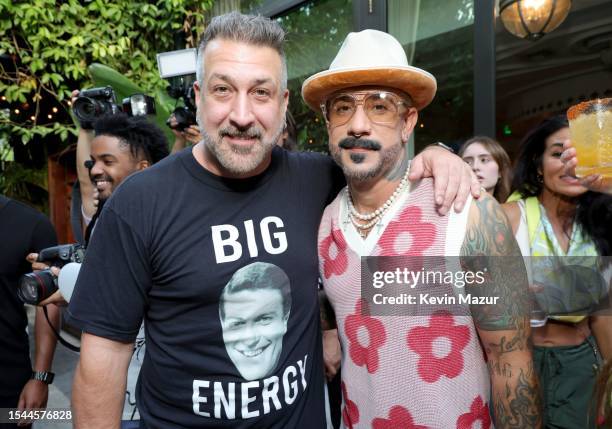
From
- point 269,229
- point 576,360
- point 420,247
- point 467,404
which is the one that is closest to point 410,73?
point 420,247

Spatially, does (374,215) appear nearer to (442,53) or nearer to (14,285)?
(14,285)

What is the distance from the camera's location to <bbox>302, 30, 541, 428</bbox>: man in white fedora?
1495mm

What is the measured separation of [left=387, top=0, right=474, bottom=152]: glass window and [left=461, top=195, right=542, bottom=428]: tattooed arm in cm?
234

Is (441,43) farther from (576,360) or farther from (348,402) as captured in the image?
(348,402)

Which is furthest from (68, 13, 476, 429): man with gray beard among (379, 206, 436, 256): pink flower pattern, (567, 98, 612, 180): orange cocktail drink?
(567, 98, 612, 180): orange cocktail drink

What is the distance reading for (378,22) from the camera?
4379 millimetres

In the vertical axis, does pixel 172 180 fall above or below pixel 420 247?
above

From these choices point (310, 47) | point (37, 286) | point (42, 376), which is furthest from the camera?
point (310, 47)

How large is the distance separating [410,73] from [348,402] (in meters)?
1.15

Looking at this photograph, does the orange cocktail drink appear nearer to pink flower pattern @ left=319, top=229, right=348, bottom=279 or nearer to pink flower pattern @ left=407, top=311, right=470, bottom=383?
pink flower pattern @ left=407, top=311, right=470, bottom=383

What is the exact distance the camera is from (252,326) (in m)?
1.50

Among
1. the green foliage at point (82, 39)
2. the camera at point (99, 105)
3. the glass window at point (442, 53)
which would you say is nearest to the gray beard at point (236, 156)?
the camera at point (99, 105)

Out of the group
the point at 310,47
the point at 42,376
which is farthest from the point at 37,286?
the point at 310,47

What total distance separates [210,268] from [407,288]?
0.63 meters
